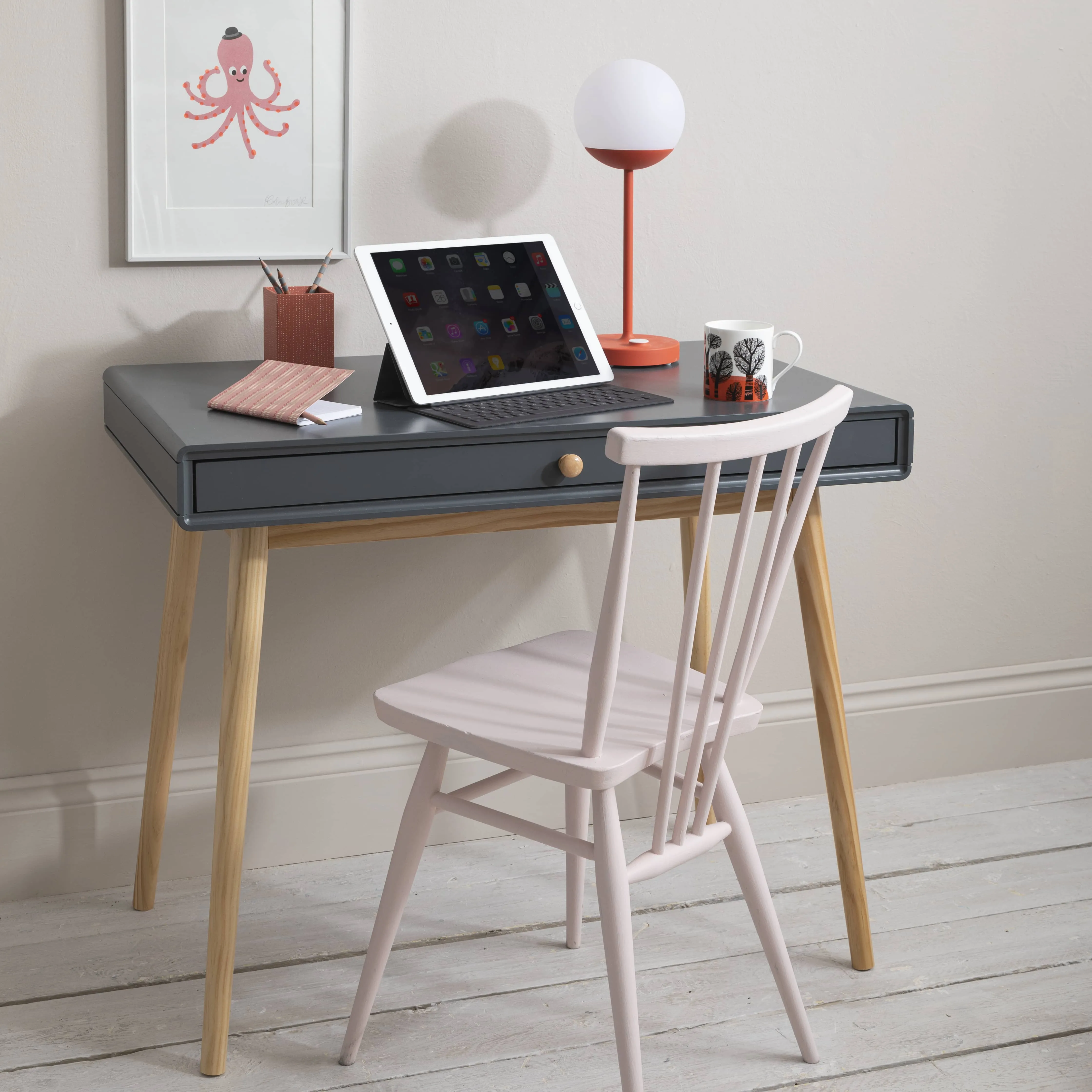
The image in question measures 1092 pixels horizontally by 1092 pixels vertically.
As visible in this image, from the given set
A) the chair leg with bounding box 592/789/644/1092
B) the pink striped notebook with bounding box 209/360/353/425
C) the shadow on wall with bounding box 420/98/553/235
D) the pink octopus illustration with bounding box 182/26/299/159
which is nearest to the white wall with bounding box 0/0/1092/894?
the shadow on wall with bounding box 420/98/553/235

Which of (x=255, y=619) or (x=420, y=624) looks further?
(x=420, y=624)

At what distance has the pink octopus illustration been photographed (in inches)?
70.8

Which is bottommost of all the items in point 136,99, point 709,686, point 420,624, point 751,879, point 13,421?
point 751,879

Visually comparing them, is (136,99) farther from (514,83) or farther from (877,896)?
(877,896)

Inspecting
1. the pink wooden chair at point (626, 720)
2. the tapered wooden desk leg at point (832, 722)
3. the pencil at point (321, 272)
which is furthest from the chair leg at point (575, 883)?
the pencil at point (321, 272)

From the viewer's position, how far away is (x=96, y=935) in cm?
188

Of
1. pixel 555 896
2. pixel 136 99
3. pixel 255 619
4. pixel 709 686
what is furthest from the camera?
pixel 555 896

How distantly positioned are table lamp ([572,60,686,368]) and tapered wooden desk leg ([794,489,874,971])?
0.33 m

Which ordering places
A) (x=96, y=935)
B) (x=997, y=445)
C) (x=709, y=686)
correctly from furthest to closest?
(x=997, y=445)
(x=96, y=935)
(x=709, y=686)

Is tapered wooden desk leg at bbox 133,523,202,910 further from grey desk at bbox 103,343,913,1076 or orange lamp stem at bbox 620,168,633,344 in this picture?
orange lamp stem at bbox 620,168,633,344

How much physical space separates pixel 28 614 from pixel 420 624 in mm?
583

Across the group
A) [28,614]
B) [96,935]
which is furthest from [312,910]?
[28,614]

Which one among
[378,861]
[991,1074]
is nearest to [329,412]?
[378,861]

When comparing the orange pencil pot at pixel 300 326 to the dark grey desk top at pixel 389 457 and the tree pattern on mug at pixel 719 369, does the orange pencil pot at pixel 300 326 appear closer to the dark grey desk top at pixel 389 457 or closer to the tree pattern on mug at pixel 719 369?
the dark grey desk top at pixel 389 457
